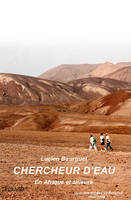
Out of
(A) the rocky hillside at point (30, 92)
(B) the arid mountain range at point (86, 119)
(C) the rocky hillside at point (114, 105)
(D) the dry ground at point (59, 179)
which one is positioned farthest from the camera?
(A) the rocky hillside at point (30, 92)

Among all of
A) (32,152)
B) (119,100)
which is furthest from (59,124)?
(32,152)

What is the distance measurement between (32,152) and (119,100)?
66.6m

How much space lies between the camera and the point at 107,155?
24562mm

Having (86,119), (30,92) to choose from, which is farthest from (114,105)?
(30,92)

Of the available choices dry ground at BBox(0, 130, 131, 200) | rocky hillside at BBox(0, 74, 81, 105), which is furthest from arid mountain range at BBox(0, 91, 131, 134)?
rocky hillside at BBox(0, 74, 81, 105)

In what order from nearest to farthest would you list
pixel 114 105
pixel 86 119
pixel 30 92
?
pixel 86 119 → pixel 114 105 → pixel 30 92

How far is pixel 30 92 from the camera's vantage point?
16138 centimetres

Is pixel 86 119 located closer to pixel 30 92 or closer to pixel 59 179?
pixel 59 179

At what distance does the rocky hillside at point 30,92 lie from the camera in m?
155

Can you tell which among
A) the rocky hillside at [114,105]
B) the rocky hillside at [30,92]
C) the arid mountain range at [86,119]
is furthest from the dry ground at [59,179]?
the rocky hillside at [30,92]

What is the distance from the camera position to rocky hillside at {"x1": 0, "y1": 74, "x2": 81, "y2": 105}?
155 metres

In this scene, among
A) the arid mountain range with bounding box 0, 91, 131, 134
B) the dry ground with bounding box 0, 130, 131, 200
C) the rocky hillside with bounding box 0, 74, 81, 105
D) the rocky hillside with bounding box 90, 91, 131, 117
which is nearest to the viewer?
the dry ground with bounding box 0, 130, 131, 200

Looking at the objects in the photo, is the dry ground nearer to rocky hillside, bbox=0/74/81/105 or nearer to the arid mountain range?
the arid mountain range

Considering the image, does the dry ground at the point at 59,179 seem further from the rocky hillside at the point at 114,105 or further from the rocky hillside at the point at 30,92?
the rocky hillside at the point at 30,92
